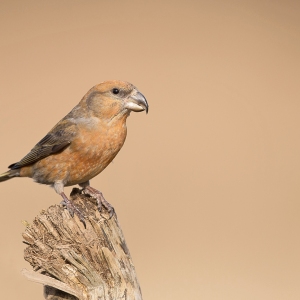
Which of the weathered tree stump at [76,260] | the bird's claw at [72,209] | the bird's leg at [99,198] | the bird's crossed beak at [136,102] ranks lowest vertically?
the weathered tree stump at [76,260]

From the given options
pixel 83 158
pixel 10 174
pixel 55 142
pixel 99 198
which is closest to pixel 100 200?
pixel 99 198

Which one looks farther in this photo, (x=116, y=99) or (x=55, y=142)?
(x=55, y=142)

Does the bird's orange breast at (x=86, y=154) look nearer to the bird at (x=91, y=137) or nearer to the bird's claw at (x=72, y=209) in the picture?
the bird at (x=91, y=137)

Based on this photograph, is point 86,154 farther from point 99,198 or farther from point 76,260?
point 76,260

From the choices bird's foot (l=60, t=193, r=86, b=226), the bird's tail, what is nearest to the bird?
bird's foot (l=60, t=193, r=86, b=226)

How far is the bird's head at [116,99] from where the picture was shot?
13.2ft

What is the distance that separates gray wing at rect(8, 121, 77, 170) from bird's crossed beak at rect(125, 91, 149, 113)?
477 mm

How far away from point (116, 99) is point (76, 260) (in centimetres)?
143

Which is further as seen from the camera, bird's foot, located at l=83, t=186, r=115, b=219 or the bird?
the bird

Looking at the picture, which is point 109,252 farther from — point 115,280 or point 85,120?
point 85,120

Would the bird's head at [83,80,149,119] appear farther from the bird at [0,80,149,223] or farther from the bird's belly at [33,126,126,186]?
the bird's belly at [33,126,126,186]

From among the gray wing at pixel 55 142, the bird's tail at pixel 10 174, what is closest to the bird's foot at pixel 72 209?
the gray wing at pixel 55 142

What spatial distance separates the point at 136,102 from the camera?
13.2 ft

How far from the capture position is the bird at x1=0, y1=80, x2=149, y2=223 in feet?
13.3
